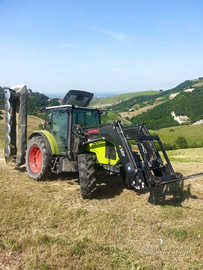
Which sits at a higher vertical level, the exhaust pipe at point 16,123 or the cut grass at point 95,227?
the exhaust pipe at point 16,123

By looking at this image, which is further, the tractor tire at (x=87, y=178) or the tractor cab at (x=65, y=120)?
the tractor cab at (x=65, y=120)

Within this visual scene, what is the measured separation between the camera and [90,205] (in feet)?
17.4

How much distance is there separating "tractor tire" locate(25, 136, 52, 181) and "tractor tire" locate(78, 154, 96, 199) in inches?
56.2

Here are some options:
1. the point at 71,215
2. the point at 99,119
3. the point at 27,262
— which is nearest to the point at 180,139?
the point at 99,119

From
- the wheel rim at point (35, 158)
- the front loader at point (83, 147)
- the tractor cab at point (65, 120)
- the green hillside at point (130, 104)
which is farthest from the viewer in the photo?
the green hillside at point (130, 104)

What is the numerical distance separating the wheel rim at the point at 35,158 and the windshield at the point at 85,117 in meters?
1.61

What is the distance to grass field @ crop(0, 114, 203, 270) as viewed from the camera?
3.35 metres

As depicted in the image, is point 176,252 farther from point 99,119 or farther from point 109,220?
point 99,119

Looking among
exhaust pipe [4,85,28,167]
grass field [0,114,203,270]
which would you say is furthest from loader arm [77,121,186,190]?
exhaust pipe [4,85,28,167]

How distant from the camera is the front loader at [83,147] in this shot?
5231 millimetres

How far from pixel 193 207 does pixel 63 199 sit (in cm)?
279

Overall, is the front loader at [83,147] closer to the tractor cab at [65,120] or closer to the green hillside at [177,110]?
the tractor cab at [65,120]

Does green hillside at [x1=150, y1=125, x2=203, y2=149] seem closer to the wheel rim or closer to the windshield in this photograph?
the windshield

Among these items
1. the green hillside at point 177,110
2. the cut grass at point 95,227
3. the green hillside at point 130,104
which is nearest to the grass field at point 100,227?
the cut grass at point 95,227
